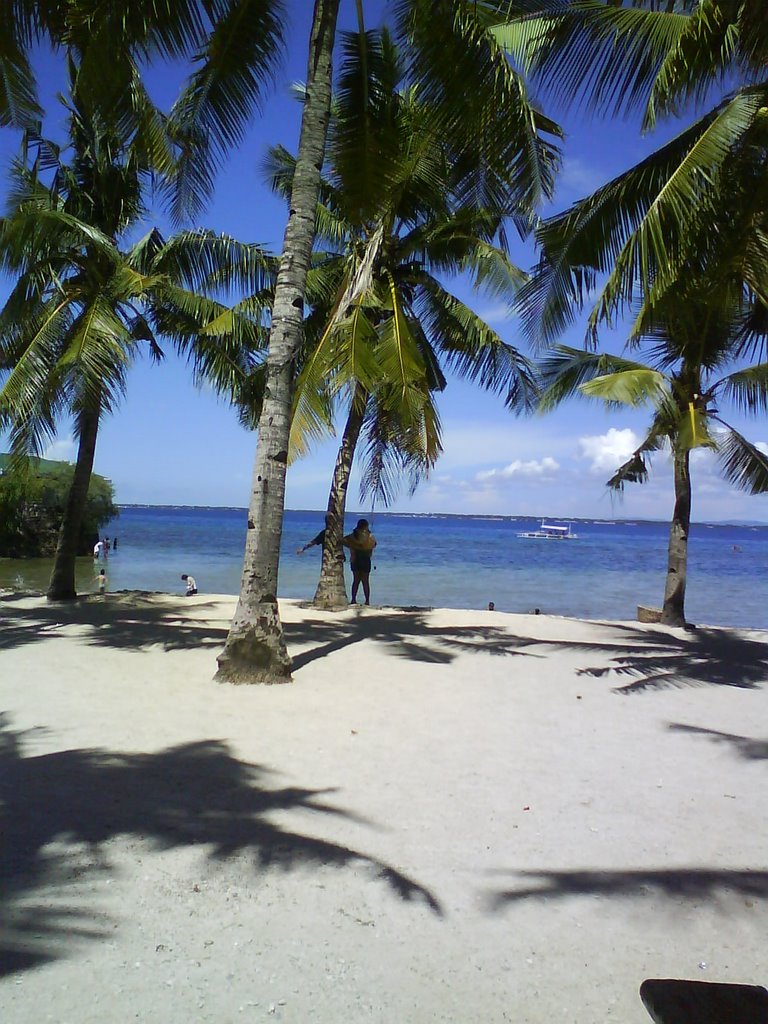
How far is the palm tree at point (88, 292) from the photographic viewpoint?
1058cm

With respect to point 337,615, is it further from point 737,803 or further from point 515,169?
point 737,803

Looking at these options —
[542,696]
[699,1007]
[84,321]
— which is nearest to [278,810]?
[699,1007]

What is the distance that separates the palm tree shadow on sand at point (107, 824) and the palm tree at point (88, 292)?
6.78 metres

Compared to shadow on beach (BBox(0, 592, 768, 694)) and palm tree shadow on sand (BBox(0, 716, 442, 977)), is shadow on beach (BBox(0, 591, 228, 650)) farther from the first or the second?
palm tree shadow on sand (BBox(0, 716, 442, 977))

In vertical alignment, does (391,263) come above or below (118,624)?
above

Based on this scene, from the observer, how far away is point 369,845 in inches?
148

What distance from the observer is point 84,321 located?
11.1 m

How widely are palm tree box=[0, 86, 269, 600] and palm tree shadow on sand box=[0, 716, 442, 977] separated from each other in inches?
267

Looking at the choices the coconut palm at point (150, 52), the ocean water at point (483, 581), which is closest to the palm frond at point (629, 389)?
the coconut palm at point (150, 52)

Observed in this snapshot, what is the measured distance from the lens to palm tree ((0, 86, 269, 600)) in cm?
1058

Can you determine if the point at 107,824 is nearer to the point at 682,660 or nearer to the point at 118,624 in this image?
the point at 118,624

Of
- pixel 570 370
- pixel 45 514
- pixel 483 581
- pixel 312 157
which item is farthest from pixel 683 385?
pixel 45 514

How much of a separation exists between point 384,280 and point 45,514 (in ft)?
92.4

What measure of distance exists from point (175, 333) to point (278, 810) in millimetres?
10288
